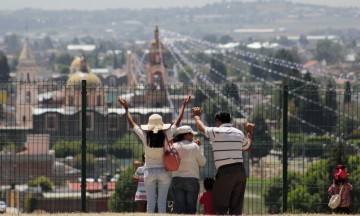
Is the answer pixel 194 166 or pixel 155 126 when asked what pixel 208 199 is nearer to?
pixel 194 166

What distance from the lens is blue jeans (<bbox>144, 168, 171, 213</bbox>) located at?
17.5 meters

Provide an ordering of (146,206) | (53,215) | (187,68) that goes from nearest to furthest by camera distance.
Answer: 1. (53,215)
2. (146,206)
3. (187,68)

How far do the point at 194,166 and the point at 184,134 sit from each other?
0.37m

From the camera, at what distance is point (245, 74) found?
178 meters

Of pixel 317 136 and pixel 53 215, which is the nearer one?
pixel 53 215


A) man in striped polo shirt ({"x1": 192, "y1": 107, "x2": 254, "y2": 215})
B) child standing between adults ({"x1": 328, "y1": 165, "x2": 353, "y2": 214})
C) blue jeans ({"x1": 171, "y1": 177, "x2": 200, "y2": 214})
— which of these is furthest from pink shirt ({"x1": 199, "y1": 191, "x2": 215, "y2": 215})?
child standing between adults ({"x1": 328, "y1": 165, "x2": 353, "y2": 214})

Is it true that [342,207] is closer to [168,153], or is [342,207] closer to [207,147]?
[168,153]

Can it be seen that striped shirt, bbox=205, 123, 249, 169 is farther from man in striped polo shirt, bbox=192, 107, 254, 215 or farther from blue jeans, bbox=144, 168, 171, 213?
blue jeans, bbox=144, 168, 171, 213

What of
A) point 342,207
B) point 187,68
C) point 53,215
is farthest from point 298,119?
point 187,68

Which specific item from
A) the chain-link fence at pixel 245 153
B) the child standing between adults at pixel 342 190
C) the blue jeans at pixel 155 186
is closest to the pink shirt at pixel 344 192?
the child standing between adults at pixel 342 190

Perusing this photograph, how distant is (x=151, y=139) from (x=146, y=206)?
117cm

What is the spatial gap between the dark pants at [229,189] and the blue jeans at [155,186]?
0.61 metres

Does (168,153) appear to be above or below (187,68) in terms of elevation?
above

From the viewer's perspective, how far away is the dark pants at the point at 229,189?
17.2m
